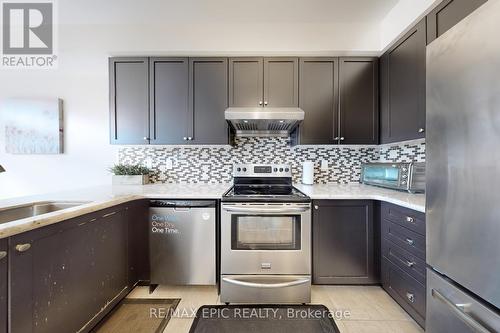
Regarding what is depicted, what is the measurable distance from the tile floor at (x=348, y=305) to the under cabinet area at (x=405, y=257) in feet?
0.35

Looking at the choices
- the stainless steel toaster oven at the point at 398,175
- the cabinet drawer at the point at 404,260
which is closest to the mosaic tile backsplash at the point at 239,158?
the stainless steel toaster oven at the point at 398,175

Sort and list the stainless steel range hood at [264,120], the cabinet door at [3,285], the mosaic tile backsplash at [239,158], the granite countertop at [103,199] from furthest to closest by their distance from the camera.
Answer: the mosaic tile backsplash at [239,158] < the stainless steel range hood at [264,120] < the granite countertop at [103,199] < the cabinet door at [3,285]

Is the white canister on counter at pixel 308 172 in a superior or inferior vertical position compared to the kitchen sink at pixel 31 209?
superior

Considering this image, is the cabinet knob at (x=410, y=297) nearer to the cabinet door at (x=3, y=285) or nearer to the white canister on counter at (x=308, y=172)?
the white canister on counter at (x=308, y=172)

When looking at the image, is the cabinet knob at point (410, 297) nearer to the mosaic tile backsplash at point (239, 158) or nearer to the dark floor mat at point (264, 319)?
the dark floor mat at point (264, 319)

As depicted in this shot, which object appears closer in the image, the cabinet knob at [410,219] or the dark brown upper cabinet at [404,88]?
the cabinet knob at [410,219]

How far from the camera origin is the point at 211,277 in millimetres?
1930

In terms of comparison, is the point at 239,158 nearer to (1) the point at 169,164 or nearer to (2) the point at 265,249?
(1) the point at 169,164

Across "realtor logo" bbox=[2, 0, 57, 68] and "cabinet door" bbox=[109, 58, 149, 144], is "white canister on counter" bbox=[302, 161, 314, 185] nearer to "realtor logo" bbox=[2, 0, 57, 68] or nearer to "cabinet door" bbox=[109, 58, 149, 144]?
"cabinet door" bbox=[109, 58, 149, 144]

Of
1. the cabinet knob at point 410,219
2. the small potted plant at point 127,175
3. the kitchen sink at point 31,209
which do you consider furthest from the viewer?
the small potted plant at point 127,175

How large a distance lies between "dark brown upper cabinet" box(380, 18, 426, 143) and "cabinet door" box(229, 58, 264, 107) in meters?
1.24

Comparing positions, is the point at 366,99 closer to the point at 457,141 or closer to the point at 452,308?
the point at 457,141

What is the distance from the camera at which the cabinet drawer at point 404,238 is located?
146 centimetres

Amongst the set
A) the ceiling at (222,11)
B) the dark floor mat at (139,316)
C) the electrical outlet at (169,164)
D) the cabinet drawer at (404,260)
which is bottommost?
the dark floor mat at (139,316)
